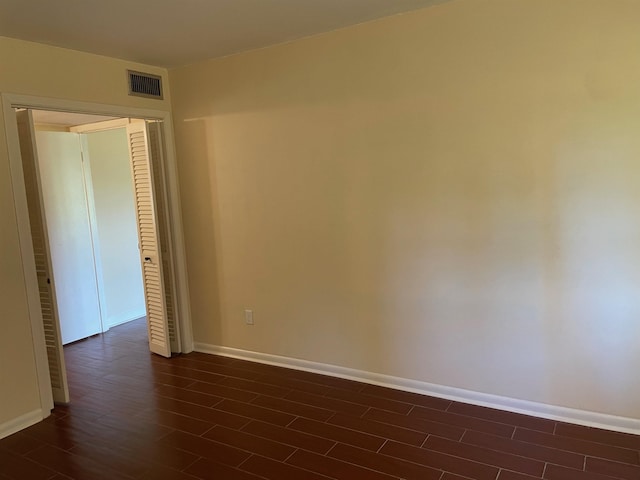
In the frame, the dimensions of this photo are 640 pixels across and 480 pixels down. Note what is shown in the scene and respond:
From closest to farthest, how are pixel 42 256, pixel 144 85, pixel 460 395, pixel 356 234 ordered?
pixel 460 395 < pixel 42 256 < pixel 356 234 < pixel 144 85

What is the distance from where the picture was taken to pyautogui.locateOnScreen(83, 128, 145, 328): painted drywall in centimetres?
533

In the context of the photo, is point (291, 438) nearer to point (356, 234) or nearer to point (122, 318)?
point (356, 234)

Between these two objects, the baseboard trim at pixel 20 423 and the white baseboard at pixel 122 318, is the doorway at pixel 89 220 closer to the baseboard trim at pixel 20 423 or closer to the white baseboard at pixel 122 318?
the white baseboard at pixel 122 318

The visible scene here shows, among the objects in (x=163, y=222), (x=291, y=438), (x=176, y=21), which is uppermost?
(x=176, y=21)

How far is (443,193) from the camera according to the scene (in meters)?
3.06

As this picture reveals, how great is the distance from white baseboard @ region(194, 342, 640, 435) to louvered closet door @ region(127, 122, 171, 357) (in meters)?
0.62

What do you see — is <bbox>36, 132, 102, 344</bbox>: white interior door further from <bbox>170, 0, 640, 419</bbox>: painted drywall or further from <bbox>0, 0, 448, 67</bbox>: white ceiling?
<bbox>0, 0, 448, 67</bbox>: white ceiling

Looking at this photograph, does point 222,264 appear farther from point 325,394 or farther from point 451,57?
point 451,57

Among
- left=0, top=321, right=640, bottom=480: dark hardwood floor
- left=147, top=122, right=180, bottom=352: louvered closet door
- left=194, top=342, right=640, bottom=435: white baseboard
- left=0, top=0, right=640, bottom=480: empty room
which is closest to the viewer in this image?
left=0, top=321, right=640, bottom=480: dark hardwood floor

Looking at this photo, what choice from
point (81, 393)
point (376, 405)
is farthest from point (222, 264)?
point (376, 405)

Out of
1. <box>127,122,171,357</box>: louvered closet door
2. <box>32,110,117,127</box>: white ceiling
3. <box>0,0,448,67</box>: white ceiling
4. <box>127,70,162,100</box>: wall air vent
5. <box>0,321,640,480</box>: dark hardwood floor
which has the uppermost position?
<box>0,0,448,67</box>: white ceiling

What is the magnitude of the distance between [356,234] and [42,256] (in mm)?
2191

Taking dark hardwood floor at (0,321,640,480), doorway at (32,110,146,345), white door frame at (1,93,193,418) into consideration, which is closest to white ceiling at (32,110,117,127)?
doorway at (32,110,146,345)

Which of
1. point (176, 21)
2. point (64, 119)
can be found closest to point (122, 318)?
point (64, 119)
